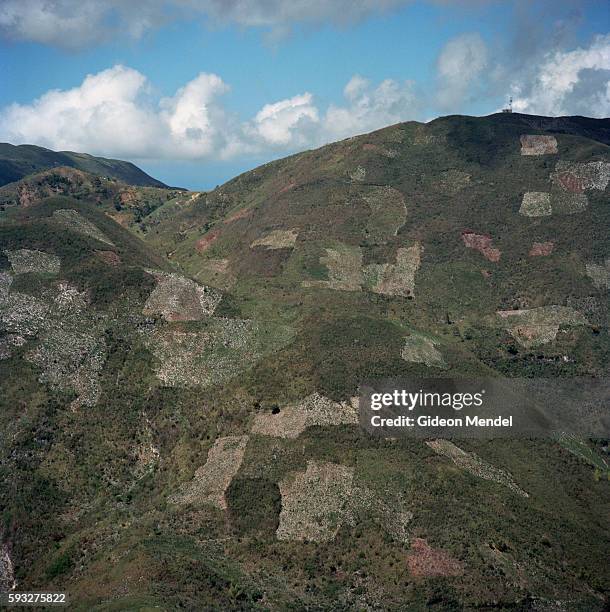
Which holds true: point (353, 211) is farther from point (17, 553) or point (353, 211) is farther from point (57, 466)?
point (17, 553)

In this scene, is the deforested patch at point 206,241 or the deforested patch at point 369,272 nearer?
the deforested patch at point 369,272

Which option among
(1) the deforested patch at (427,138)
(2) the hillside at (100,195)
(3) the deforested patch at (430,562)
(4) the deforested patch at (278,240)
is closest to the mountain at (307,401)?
(3) the deforested patch at (430,562)

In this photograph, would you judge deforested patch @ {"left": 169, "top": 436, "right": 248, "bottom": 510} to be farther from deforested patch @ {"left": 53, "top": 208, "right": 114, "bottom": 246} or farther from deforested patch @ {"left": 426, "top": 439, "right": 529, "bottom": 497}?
deforested patch @ {"left": 53, "top": 208, "right": 114, "bottom": 246}

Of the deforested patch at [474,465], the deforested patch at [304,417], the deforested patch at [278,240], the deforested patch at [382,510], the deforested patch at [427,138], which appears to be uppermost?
the deforested patch at [427,138]

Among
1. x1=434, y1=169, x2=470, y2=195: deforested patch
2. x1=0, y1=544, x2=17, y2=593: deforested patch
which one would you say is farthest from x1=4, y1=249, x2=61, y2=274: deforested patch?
x1=434, y1=169, x2=470, y2=195: deforested patch

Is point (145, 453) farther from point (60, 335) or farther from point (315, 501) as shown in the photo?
point (315, 501)

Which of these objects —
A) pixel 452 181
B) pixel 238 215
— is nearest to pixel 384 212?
pixel 452 181

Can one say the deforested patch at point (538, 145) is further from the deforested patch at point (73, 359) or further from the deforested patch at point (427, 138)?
the deforested patch at point (73, 359)
